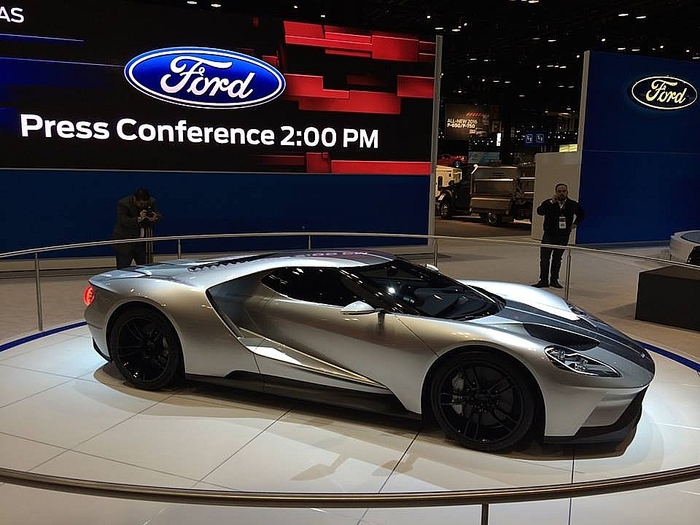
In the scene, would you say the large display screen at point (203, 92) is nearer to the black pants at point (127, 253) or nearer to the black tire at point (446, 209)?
the black pants at point (127, 253)

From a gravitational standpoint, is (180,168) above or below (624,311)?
above

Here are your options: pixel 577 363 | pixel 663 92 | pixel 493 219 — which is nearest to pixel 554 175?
pixel 663 92

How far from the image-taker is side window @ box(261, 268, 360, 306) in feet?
13.8

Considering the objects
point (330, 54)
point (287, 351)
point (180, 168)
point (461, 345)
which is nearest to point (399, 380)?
point (461, 345)

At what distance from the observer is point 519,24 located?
22484 millimetres

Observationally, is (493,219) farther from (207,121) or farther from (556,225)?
(207,121)

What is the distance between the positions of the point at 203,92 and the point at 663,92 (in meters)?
11.2

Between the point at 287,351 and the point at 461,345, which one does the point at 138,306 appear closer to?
the point at 287,351

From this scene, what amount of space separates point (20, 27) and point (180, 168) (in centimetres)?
320

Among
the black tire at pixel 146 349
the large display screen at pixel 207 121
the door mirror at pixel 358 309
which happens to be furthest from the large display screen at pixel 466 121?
the door mirror at pixel 358 309

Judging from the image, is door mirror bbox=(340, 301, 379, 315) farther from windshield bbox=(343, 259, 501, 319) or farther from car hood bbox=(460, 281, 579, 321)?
car hood bbox=(460, 281, 579, 321)

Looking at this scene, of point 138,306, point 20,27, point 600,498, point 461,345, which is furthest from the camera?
point 20,27

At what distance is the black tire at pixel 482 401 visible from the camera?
3.58 meters

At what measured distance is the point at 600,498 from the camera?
128 inches
